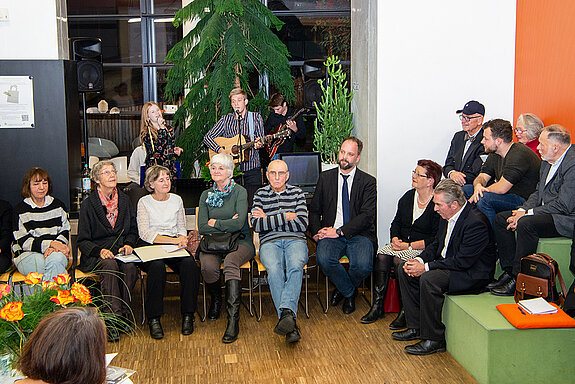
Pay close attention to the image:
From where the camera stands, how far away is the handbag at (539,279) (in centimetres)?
453

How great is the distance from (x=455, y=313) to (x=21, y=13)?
479cm

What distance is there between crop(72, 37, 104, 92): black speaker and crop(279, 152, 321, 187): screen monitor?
257 cm

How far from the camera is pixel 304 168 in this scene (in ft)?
22.7

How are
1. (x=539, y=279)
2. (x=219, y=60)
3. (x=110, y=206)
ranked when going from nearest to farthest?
(x=539, y=279) < (x=110, y=206) < (x=219, y=60)

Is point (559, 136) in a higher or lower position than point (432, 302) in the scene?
higher

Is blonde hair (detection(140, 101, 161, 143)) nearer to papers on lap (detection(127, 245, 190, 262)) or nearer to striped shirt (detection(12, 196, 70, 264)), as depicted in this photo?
striped shirt (detection(12, 196, 70, 264))

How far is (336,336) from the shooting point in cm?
533

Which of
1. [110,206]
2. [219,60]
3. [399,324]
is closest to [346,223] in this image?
Answer: [399,324]

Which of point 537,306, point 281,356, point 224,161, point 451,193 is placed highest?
point 224,161

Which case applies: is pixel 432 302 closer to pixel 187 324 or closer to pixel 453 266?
pixel 453 266

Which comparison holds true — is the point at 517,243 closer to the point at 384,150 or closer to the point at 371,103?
the point at 384,150

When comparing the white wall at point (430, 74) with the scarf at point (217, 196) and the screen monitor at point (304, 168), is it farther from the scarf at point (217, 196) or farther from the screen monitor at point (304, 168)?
the scarf at point (217, 196)

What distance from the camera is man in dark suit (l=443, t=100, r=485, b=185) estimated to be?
6.11m

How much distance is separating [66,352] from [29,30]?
514 cm
